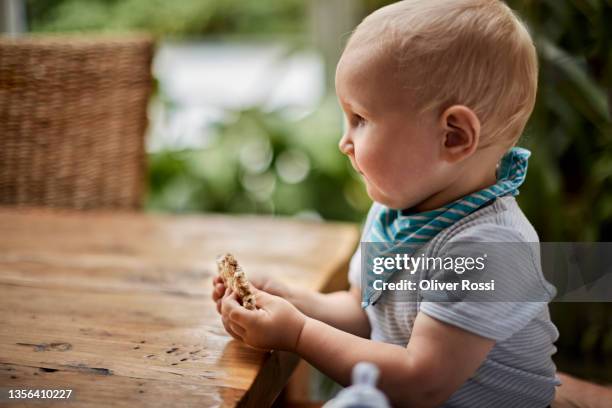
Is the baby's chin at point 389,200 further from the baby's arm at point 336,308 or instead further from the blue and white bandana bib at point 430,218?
the baby's arm at point 336,308

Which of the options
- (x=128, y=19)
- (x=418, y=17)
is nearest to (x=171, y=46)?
(x=128, y=19)

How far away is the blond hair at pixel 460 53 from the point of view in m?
0.68

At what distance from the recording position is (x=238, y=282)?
74cm

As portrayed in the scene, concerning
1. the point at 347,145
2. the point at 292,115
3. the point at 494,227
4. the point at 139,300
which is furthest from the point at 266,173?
the point at 494,227

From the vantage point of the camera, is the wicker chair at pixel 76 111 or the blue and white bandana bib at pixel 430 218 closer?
the blue and white bandana bib at pixel 430 218

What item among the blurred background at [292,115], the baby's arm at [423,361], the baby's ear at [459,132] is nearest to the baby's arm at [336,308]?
the baby's arm at [423,361]

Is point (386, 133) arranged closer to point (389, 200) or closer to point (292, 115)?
point (389, 200)

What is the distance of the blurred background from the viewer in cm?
161

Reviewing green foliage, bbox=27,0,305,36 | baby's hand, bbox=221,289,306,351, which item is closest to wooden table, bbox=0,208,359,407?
baby's hand, bbox=221,289,306,351

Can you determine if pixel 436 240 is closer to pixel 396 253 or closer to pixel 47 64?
pixel 396 253

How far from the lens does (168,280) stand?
3.32ft

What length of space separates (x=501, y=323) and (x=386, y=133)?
246 mm

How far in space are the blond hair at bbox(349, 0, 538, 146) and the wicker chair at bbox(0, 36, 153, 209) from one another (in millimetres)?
931

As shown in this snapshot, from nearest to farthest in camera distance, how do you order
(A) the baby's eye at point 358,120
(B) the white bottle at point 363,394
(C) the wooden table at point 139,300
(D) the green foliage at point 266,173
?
(B) the white bottle at point 363,394, (C) the wooden table at point 139,300, (A) the baby's eye at point 358,120, (D) the green foliage at point 266,173
